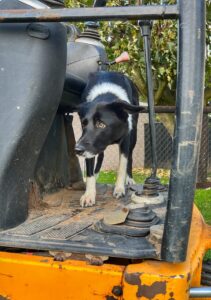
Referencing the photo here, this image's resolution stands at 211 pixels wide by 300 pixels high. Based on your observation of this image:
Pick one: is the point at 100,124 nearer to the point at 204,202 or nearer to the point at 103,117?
the point at 103,117

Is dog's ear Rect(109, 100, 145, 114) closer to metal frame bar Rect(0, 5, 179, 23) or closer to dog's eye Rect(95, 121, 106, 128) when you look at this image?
dog's eye Rect(95, 121, 106, 128)

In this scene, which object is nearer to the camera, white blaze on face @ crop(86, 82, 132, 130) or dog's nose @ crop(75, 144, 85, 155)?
dog's nose @ crop(75, 144, 85, 155)

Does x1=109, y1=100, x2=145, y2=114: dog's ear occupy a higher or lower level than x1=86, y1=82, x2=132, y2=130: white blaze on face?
lower

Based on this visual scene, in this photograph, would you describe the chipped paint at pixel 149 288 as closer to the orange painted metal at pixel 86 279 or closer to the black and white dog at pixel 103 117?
the orange painted metal at pixel 86 279

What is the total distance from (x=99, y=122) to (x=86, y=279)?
1.44m

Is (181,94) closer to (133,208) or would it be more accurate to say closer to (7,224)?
(133,208)

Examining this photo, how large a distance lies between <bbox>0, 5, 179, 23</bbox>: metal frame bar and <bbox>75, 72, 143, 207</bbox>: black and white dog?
42.8 inches

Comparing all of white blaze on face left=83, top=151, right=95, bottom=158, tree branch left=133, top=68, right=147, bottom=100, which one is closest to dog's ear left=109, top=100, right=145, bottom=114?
white blaze on face left=83, top=151, right=95, bottom=158

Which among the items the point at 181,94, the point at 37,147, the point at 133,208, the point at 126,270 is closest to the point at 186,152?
the point at 181,94

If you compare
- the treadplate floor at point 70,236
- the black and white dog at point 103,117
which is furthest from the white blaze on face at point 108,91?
the treadplate floor at point 70,236

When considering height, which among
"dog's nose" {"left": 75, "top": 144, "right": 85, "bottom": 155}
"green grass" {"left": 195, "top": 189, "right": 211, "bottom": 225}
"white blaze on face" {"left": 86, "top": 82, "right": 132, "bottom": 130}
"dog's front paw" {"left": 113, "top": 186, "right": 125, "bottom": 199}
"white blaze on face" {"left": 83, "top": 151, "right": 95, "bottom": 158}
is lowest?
"green grass" {"left": 195, "top": 189, "right": 211, "bottom": 225}

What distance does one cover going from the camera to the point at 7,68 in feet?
4.84

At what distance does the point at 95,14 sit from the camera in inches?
46.8

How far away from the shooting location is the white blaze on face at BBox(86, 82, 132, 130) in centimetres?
257
